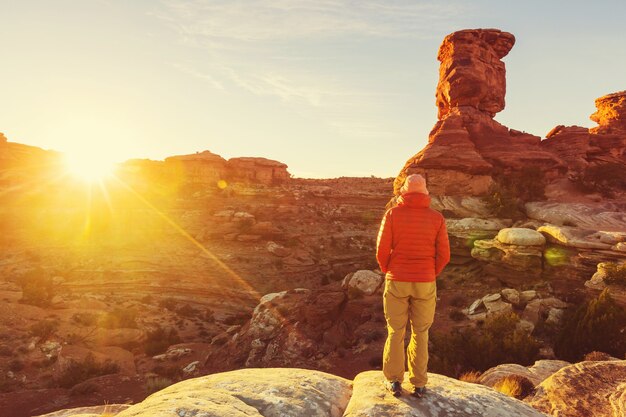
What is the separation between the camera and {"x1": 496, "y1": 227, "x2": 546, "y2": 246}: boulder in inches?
698

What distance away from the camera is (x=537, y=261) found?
56.7 ft

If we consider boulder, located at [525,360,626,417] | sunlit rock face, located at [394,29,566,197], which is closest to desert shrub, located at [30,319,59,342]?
boulder, located at [525,360,626,417]

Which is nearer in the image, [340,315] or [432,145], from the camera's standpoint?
[340,315]

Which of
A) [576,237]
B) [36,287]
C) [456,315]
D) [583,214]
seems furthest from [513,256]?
[36,287]

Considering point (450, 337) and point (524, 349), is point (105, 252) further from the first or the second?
point (524, 349)

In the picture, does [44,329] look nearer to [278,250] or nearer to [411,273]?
[278,250]

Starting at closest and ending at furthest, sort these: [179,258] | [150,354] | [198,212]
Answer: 1. [150,354]
2. [179,258]
3. [198,212]

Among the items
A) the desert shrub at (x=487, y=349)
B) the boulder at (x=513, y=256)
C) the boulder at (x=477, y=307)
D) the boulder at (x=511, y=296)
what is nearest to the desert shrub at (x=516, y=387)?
the desert shrub at (x=487, y=349)

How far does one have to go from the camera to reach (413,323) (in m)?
4.29

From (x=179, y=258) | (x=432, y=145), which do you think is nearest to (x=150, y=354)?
(x=179, y=258)

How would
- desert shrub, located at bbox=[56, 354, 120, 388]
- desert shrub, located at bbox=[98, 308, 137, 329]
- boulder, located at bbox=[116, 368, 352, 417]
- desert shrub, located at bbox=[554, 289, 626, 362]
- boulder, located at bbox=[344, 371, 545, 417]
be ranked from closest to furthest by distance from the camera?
boulder, located at bbox=[116, 368, 352, 417] → boulder, located at bbox=[344, 371, 545, 417] → desert shrub, located at bbox=[554, 289, 626, 362] → desert shrub, located at bbox=[56, 354, 120, 388] → desert shrub, located at bbox=[98, 308, 137, 329]

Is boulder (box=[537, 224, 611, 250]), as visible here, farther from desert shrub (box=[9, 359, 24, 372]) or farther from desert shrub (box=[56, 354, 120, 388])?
desert shrub (box=[9, 359, 24, 372])

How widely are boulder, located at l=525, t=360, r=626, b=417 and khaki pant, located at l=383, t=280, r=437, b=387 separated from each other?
2508mm

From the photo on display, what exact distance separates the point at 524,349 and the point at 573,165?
22.3m
